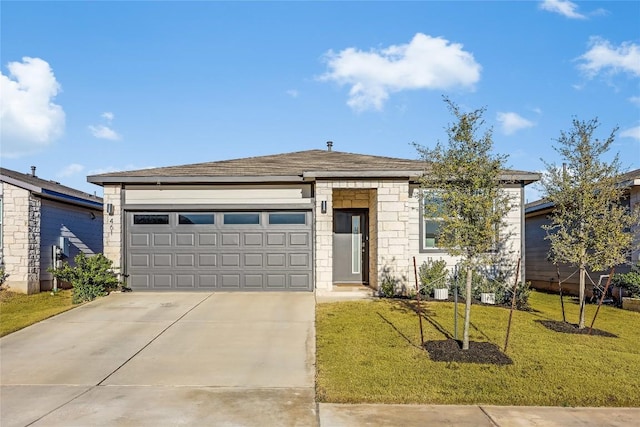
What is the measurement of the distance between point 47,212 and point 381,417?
13.4 meters

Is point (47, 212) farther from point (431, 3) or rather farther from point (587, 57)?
point (587, 57)

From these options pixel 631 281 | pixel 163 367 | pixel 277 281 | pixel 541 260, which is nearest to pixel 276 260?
A: pixel 277 281

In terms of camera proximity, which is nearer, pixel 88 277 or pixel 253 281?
pixel 88 277

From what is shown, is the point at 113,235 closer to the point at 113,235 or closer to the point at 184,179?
the point at 113,235

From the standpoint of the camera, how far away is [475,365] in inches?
251

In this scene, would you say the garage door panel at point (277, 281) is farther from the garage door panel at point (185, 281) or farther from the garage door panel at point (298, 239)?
the garage door panel at point (185, 281)

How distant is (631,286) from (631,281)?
156 millimetres

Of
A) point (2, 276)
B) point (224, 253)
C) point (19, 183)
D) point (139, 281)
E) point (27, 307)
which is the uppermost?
point (19, 183)

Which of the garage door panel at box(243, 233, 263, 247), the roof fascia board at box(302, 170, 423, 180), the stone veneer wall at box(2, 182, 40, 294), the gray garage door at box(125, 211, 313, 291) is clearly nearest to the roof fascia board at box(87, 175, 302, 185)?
the roof fascia board at box(302, 170, 423, 180)

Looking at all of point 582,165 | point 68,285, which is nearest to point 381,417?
point 582,165

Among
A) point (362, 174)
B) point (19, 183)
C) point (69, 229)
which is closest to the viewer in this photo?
point (362, 174)

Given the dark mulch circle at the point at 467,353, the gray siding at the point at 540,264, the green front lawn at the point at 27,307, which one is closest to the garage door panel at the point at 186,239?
the green front lawn at the point at 27,307

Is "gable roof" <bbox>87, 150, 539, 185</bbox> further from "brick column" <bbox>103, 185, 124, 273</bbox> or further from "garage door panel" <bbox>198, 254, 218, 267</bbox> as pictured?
"garage door panel" <bbox>198, 254, 218, 267</bbox>

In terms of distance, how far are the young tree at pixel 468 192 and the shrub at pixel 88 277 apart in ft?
28.6
